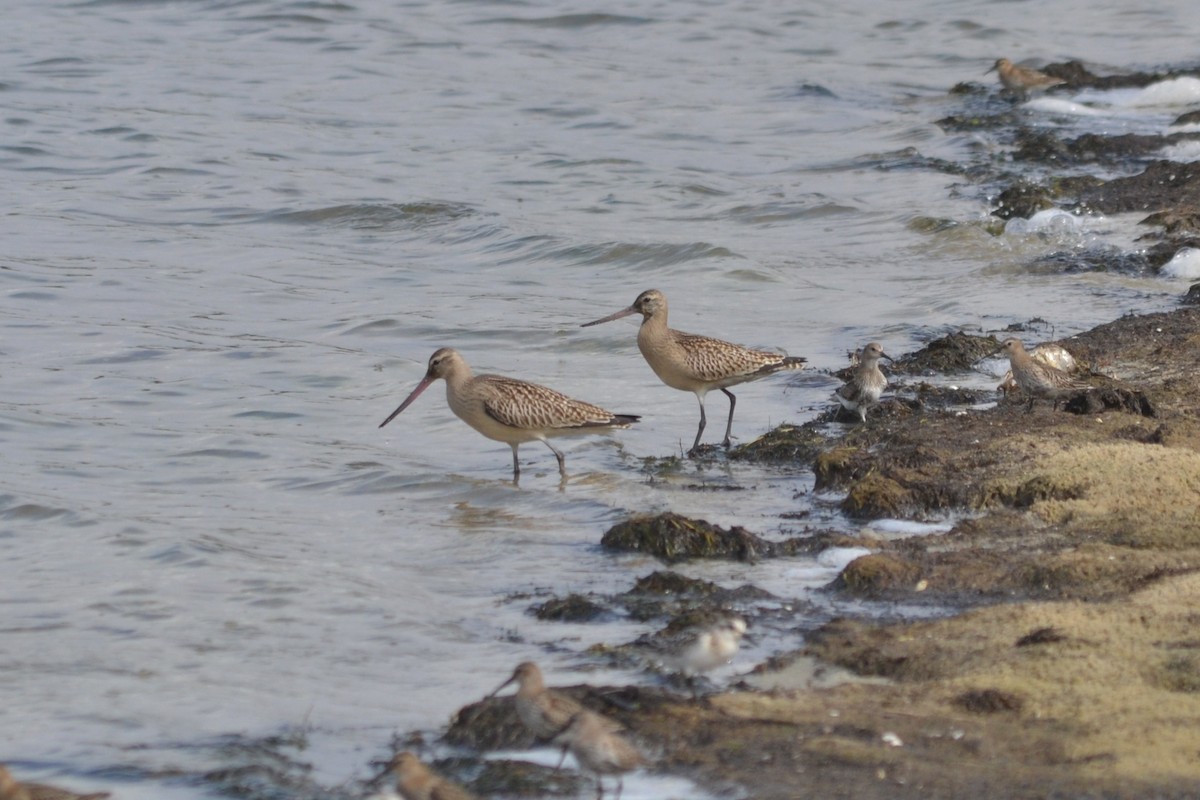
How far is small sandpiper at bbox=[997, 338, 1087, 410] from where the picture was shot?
921cm

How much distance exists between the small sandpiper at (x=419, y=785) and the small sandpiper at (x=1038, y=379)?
5185 millimetres

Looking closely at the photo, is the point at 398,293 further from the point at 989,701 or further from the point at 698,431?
the point at 989,701

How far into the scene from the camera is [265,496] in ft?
30.7

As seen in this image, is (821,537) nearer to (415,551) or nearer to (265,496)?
(415,551)

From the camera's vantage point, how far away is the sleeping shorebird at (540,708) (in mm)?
5348

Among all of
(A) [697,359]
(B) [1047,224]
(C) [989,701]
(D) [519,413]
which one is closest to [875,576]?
(C) [989,701]

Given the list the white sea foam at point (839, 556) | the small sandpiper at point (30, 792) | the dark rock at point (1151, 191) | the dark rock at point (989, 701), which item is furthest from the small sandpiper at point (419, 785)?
the dark rock at point (1151, 191)

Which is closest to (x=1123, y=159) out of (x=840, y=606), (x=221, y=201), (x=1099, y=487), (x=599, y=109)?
(x=599, y=109)

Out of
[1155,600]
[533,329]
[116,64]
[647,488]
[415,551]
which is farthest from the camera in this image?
[116,64]

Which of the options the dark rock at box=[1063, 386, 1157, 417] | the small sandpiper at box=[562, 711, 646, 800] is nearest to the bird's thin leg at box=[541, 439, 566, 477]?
the dark rock at box=[1063, 386, 1157, 417]

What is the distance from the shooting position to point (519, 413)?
32.0 ft

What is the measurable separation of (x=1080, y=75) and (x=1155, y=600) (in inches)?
677

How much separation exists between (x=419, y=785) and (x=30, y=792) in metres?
1.23

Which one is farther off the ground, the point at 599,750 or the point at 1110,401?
the point at 599,750
